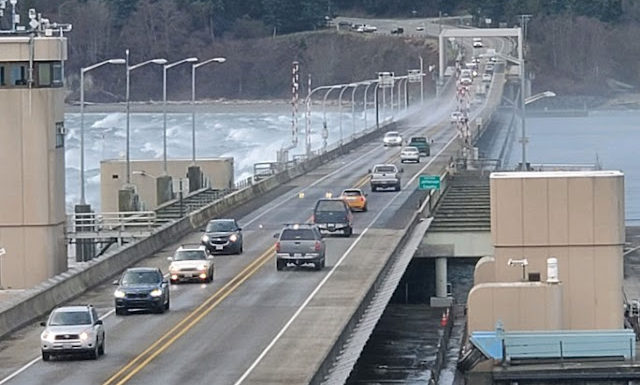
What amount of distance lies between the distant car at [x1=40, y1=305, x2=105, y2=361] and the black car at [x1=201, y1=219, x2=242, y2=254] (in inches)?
906

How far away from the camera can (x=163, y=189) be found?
99688 mm

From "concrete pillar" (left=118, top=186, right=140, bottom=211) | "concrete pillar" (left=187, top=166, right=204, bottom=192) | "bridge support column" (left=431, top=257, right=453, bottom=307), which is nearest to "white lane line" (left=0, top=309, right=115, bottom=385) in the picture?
"bridge support column" (left=431, top=257, right=453, bottom=307)

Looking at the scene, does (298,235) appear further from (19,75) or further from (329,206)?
(329,206)

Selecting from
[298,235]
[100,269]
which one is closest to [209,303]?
[100,269]

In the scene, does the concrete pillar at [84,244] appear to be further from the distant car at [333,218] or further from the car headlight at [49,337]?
the car headlight at [49,337]

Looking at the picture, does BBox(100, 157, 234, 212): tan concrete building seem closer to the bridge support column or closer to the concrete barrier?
the concrete barrier

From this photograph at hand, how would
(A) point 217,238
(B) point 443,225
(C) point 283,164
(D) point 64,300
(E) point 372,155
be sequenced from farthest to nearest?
(E) point 372,155, (C) point 283,164, (B) point 443,225, (A) point 217,238, (D) point 64,300

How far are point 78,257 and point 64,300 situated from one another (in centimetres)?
→ 2286

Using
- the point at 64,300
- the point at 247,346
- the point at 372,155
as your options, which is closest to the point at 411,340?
the point at 64,300

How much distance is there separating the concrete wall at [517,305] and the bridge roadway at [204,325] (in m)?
5.06

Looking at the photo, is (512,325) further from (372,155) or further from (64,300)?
(372,155)

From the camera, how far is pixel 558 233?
216ft

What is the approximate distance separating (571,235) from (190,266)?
39.6ft

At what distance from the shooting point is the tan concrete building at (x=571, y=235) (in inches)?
2566
